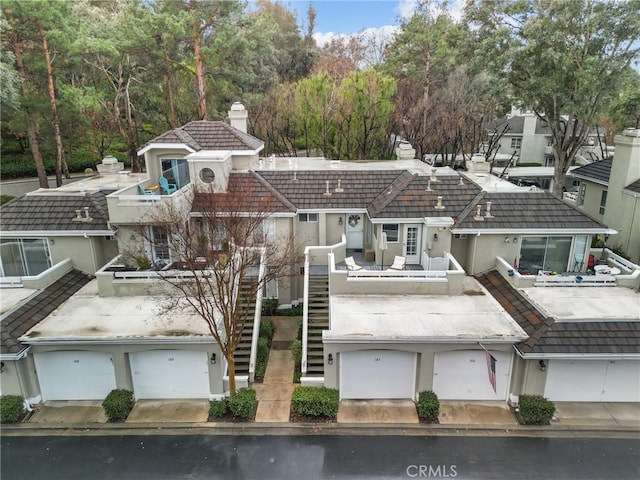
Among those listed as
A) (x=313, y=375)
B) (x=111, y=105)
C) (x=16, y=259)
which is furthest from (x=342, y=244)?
(x=111, y=105)

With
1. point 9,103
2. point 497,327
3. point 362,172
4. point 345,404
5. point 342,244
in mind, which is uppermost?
point 9,103

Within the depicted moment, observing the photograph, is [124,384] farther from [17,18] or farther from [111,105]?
[111,105]

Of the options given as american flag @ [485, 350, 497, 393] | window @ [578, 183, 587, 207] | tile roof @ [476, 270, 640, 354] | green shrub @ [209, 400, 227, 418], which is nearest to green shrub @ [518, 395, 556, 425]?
american flag @ [485, 350, 497, 393]

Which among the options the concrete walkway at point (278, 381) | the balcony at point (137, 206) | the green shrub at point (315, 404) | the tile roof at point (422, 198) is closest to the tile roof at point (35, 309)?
the balcony at point (137, 206)

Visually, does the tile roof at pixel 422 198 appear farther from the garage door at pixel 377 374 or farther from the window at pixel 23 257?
the window at pixel 23 257

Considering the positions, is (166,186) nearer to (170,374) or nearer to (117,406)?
(170,374)

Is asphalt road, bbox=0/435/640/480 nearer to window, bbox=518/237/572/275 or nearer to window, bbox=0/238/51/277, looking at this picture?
window, bbox=518/237/572/275
